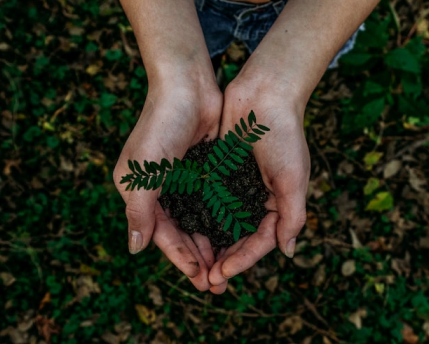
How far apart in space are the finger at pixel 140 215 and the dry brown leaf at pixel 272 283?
5.74 feet

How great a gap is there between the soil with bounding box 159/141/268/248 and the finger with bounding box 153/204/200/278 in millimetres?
110

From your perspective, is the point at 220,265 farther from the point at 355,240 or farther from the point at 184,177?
the point at 355,240

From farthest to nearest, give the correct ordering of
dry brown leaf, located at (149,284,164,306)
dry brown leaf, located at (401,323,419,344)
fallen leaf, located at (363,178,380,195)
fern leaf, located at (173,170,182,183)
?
fallen leaf, located at (363,178,380,195), dry brown leaf, located at (149,284,164,306), dry brown leaf, located at (401,323,419,344), fern leaf, located at (173,170,182,183)

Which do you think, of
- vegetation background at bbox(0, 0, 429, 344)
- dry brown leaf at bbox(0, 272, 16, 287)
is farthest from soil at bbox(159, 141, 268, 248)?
dry brown leaf at bbox(0, 272, 16, 287)

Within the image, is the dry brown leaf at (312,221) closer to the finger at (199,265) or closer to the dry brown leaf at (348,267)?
the dry brown leaf at (348,267)

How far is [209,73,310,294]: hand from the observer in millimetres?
2566


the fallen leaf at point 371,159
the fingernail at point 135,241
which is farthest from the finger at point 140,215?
the fallen leaf at point 371,159

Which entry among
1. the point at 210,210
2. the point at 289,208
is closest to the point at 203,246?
the point at 210,210

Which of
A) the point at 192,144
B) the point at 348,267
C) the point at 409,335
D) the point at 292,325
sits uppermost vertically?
the point at 192,144

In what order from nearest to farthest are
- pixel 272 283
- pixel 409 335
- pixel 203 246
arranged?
1. pixel 203 246
2. pixel 409 335
3. pixel 272 283

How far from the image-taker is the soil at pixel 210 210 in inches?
103

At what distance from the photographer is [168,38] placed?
8.93 feet

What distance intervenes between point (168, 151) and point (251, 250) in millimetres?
784

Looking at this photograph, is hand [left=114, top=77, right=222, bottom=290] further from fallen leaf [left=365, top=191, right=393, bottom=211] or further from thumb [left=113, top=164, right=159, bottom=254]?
fallen leaf [left=365, top=191, right=393, bottom=211]
